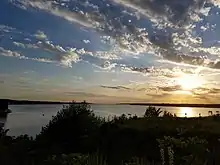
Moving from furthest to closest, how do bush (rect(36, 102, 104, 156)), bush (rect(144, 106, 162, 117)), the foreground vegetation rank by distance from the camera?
bush (rect(144, 106, 162, 117)) → bush (rect(36, 102, 104, 156)) → the foreground vegetation

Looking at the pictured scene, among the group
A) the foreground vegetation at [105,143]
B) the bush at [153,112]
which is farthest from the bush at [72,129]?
the bush at [153,112]

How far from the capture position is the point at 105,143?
56.4 ft

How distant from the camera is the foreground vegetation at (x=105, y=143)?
1166cm

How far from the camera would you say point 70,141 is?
20016 mm

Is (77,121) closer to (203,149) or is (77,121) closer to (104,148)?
(104,148)

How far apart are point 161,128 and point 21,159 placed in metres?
8.22

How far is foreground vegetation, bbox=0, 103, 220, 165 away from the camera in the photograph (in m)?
11.7

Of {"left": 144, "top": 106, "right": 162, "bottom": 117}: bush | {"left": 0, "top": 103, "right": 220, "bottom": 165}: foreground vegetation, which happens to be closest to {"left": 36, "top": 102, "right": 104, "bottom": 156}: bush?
{"left": 0, "top": 103, "right": 220, "bottom": 165}: foreground vegetation

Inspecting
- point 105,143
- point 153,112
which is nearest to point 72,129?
point 105,143

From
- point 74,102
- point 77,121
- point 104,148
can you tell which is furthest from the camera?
point 74,102

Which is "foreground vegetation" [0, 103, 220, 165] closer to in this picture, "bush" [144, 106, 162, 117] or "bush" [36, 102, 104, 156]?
"bush" [36, 102, 104, 156]

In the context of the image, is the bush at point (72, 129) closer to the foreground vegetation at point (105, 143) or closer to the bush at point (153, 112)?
the foreground vegetation at point (105, 143)

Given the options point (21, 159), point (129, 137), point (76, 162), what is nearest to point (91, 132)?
point (129, 137)

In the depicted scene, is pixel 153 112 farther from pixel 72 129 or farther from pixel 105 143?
pixel 105 143
